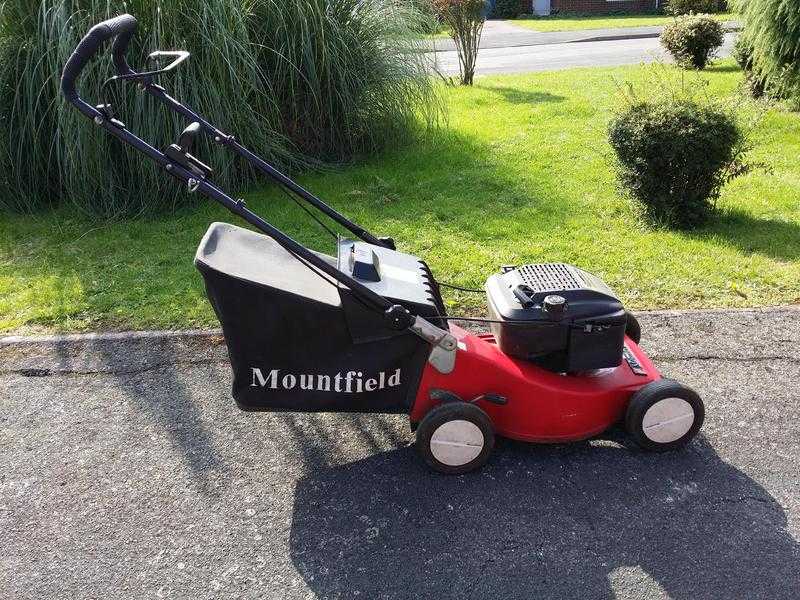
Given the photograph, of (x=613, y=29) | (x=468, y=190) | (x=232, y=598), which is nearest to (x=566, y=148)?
(x=468, y=190)

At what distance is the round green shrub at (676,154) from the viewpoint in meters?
4.70

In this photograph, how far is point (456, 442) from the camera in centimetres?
268

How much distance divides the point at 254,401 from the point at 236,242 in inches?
23.9

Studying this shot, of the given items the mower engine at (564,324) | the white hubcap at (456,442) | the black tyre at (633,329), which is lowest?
the white hubcap at (456,442)

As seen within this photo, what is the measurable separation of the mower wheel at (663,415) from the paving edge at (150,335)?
1219mm

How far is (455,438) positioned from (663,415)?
764 millimetres

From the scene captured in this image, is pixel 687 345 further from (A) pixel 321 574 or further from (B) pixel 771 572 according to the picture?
(A) pixel 321 574

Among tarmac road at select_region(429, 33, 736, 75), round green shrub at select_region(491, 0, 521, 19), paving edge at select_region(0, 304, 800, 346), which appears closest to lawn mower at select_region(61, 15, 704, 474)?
paving edge at select_region(0, 304, 800, 346)

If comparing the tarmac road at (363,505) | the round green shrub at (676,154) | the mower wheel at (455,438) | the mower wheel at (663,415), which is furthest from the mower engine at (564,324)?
the round green shrub at (676,154)

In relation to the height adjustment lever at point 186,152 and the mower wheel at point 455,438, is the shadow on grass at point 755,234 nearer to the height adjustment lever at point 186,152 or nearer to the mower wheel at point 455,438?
the mower wheel at point 455,438

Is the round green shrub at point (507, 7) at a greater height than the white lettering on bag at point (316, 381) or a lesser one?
greater

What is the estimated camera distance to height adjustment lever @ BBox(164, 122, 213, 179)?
2346 mm

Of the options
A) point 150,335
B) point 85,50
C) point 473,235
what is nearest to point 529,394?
point 85,50

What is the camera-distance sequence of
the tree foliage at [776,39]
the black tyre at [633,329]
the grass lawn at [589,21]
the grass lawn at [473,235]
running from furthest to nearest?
the grass lawn at [589,21], the tree foliage at [776,39], the grass lawn at [473,235], the black tyre at [633,329]
